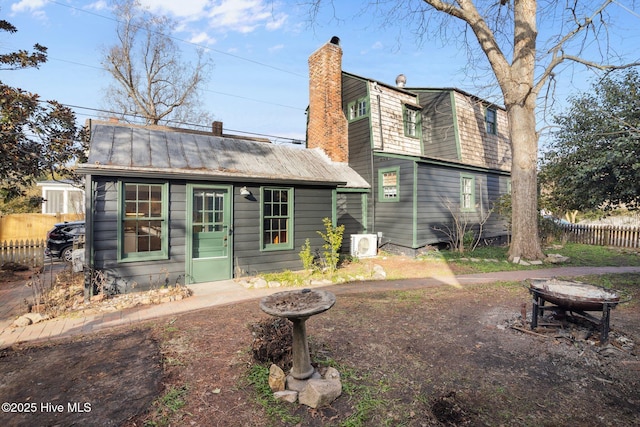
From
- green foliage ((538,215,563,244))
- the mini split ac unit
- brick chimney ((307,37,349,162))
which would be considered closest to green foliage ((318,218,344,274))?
the mini split ac unit

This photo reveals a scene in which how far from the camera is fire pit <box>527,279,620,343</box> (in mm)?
3955

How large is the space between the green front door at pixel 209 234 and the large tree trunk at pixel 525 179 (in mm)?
9550

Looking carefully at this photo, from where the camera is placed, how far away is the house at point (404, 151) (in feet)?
38.9

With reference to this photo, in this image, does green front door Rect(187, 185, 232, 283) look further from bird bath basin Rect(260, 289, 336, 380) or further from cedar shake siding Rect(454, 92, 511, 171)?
cedar shake siding Rect(454, 92, 511, 171)

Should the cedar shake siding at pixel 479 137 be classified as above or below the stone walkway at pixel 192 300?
above

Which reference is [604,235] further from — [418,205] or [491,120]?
[418,205]

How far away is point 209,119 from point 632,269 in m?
27.0

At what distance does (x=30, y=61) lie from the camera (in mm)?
7547

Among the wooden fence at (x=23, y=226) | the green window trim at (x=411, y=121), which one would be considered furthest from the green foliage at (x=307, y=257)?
the wooden fence at (x=23, y=226)

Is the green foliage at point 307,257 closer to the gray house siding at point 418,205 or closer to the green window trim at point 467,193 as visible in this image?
the gray house siding at point 418,205

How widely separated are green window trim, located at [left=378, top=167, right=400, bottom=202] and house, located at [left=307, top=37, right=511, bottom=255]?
0.13 feet

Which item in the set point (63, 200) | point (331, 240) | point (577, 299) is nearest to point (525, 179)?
point (331, 240)

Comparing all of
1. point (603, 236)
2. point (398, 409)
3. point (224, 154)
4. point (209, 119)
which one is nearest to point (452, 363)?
point (398, 409)

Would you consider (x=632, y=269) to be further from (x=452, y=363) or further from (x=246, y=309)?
(x=246, y=309)
